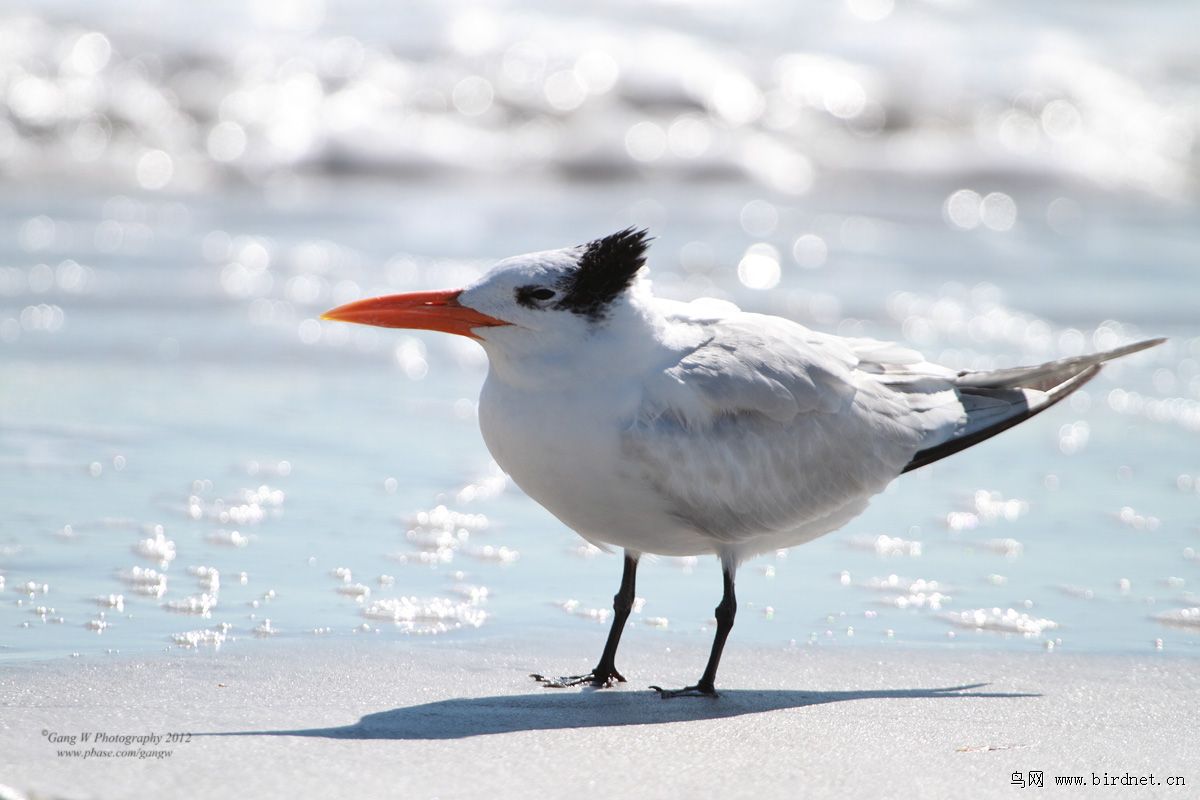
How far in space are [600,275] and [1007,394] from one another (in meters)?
1.47

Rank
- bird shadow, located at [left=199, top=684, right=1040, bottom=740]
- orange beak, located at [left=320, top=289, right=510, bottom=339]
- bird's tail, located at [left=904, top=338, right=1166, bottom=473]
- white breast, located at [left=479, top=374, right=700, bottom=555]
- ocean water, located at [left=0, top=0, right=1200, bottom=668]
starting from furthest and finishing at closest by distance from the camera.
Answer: ocean water, located at [left=0, top=0, right=1200, bottom=668], bird's tail, located at [left=904, top=338, right=1166, bottom=473], orange beak, located at [left=320, top=289, right=510, bottom=339], white breast, located at [left=479, top=374, right=700, bottom=555], bird shadow, located at [left=199, top=684, right=1040, bottom=740]

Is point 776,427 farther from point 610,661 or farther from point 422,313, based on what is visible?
point 422,313

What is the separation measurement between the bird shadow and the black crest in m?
1.00

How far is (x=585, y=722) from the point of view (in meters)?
3.67

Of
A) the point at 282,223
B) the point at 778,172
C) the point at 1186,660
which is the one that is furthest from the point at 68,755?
the point at 778,172

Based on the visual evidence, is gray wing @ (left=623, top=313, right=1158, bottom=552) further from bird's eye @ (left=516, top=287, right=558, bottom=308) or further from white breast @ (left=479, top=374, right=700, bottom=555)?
bird's eye @ (left=516, top=287, right=558, bottom=308)

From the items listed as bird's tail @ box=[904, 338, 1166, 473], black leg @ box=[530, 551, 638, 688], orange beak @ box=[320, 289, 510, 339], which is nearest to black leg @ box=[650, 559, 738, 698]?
black leg @ box=[530, 551, 638, 688]

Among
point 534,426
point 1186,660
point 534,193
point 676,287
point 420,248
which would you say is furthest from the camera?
point 534,193

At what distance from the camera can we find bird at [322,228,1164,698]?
3.86 metres

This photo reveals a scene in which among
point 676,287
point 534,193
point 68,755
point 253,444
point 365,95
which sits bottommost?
point 68,755

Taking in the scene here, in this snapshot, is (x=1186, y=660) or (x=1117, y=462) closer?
(x=1186, y=660)

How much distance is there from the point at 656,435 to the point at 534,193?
979 centimetres

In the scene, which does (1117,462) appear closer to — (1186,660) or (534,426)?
(1186,660)

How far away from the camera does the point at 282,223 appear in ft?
37.3
